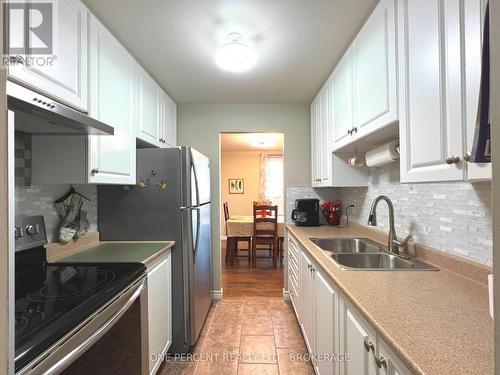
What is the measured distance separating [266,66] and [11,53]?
1.63 metres

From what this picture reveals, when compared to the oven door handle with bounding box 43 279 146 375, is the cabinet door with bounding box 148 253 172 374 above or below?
below

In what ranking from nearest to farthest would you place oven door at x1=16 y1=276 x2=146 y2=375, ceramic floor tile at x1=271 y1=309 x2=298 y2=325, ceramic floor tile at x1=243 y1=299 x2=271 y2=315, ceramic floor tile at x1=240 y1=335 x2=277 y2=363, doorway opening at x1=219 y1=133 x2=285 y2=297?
oven door at x1=16 y1=276 x2=146 y2=375 → ceramic floor tile at x1=240 y1=335 x2=277 y2=363 → ceramic floor tile at x1=271 y1=309 x2=298 y2=325 → ceramic floor tile at x1=243 y1=299 x2=271 y2=315 → doorway opening at x1=219 y1=133 x2=285 y2=297

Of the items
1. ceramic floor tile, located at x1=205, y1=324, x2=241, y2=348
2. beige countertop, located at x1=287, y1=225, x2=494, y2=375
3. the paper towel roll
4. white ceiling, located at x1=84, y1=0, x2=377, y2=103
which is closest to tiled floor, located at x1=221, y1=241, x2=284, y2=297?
ceramic floor tile, located at x1=205, y1=324, x2=241, y2=348

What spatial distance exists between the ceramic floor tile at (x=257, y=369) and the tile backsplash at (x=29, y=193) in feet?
5.11

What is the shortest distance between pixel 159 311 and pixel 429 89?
6.36 feet

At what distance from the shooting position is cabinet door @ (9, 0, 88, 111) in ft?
3.41

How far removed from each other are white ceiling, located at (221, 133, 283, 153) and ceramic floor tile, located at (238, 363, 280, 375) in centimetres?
335

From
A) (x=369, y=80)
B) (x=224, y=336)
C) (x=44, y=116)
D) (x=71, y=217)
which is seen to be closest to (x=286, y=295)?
(x=224, y=336)

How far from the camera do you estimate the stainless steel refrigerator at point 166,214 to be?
2.01m

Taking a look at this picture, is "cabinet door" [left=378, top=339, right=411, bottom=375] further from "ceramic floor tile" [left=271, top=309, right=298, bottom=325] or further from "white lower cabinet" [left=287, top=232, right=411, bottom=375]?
"ceramic floor tile" [left=271, top=309, right=298, bottom=325]

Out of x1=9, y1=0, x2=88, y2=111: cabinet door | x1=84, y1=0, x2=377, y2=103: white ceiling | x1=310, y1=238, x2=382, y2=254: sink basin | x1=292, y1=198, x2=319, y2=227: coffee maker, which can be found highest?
x1=84, y1=0, x2=377, y2=103: white ceiling

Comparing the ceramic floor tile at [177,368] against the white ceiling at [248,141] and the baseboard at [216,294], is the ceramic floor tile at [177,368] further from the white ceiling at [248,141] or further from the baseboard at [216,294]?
the white ceiling at [248,141]

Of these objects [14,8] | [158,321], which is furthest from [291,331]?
[14,8]

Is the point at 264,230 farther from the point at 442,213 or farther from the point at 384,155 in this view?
the point at 442,213
